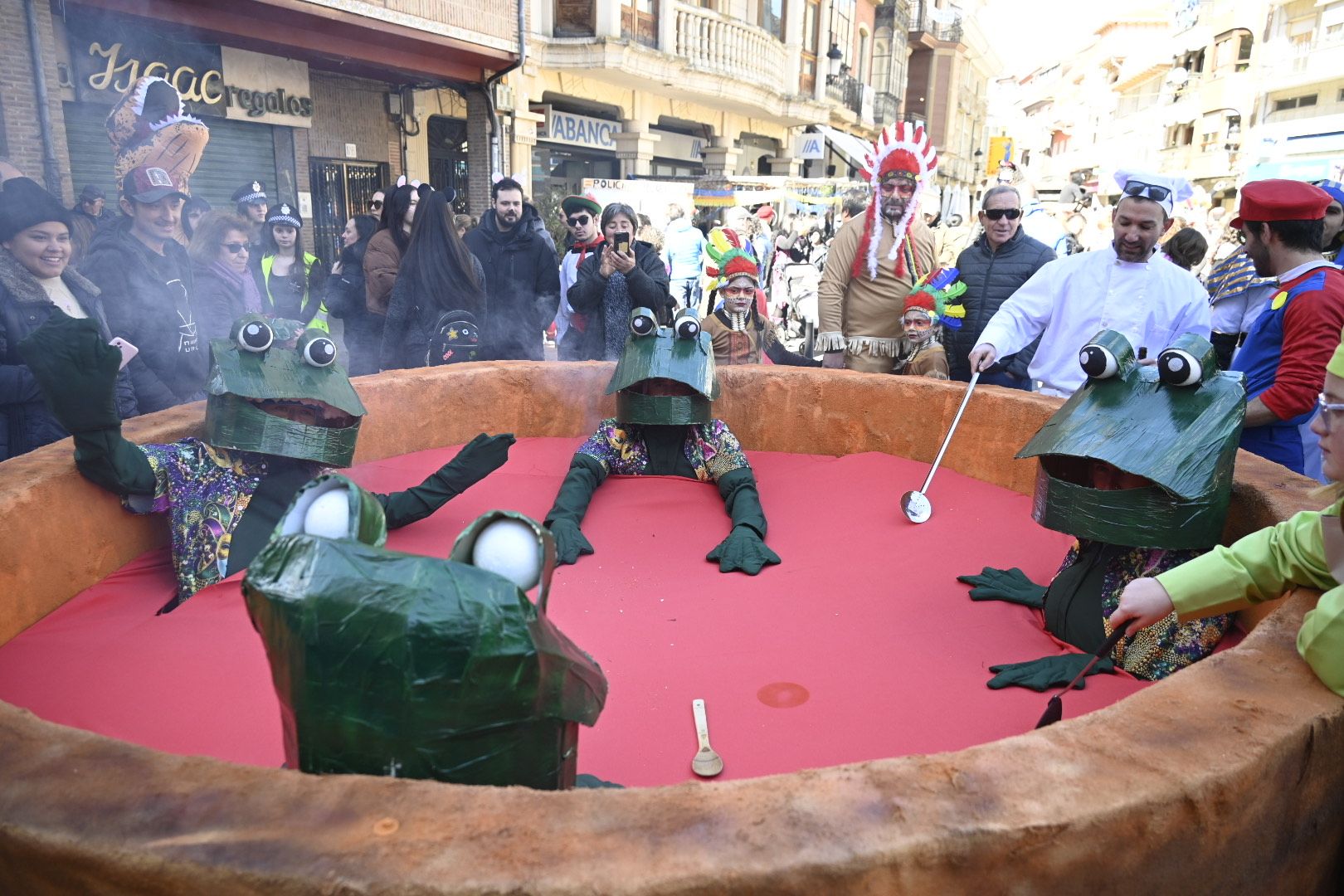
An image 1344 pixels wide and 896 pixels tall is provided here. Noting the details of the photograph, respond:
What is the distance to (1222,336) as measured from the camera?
167 inches

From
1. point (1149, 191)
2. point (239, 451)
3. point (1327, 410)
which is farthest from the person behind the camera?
point (1149, 191)

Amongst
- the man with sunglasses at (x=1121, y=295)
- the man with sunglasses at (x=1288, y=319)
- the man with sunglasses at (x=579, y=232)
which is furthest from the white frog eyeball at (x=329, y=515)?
the man with sunglasses at (x=579, y=232)

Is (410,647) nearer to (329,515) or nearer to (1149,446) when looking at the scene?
(329,515)

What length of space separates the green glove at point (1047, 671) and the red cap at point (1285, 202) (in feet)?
5.65

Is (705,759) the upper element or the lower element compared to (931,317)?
lower

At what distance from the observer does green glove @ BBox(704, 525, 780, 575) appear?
10.2ft

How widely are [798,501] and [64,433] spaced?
111 inches

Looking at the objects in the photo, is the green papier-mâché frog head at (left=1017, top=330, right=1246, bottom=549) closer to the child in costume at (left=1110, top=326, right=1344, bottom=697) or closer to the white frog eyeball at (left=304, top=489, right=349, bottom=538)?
the child in costume at (left=1110, top=326, right=1344, bottom=697)

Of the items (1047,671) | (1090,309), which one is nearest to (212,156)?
(1090,309)

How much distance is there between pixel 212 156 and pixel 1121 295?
32.3ft

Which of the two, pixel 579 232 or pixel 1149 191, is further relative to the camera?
pixel 579 232

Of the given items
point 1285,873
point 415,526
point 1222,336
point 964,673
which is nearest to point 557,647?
point 1285,873

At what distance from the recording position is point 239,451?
2.95 metres

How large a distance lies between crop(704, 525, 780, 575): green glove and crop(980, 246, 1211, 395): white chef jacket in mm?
1237
